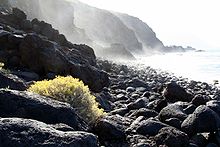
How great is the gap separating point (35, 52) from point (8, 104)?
37.9 ft

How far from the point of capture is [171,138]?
1019cm

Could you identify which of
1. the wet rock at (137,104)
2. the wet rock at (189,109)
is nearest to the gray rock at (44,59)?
the wet rock at (137,104)

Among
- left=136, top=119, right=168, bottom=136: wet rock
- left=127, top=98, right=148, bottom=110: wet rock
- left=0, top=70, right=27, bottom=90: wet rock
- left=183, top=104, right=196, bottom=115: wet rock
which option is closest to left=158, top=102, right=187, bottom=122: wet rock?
left=183, top=104, right=196, bottom=115: wet rock

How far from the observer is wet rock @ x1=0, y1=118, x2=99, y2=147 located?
5.61m

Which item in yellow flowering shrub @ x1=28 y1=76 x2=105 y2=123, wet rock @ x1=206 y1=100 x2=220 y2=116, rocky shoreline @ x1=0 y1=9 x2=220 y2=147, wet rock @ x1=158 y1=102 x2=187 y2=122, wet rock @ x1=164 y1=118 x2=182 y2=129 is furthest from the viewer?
wet rock @ x1=206 y1=100 x2=220 y2=116

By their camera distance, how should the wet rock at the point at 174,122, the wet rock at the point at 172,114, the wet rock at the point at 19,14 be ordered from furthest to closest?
the wet rock at the point at 19,14, the wet rock at the point at 172,114, the wet rock at the point at 174,122

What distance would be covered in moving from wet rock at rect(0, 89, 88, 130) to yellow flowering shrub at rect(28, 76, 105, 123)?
9.41 feet

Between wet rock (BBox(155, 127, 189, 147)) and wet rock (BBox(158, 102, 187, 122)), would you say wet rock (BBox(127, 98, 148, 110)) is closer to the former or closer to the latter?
wet rock (BBox(158, 102, 187, 122))

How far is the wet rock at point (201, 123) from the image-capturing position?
11578 millimetres

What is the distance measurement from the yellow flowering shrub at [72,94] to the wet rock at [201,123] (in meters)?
2.59

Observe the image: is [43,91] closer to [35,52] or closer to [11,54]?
[35,52]

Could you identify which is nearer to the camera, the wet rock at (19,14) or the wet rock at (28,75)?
the wet rock at (28,75)

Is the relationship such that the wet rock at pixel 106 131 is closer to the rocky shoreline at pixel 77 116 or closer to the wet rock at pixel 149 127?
the rocky shoreline at pixel 77 116

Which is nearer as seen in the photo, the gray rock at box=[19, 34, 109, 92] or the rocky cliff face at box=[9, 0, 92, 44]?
the gray rock at box=[19, 34, 109, 92]
